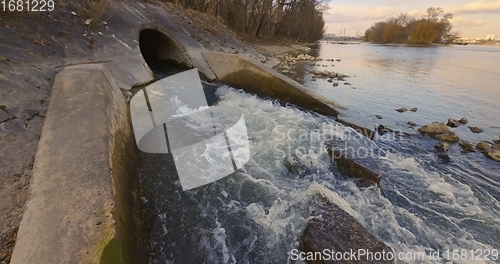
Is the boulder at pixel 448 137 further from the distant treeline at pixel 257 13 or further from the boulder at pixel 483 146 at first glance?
the distant treeline at pixel 257 13

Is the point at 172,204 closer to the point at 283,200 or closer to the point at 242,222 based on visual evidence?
the point at 242,222

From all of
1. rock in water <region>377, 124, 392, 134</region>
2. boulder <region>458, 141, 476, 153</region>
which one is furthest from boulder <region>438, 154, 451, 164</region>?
rock in water <region>377, 124, 392, 134</region>

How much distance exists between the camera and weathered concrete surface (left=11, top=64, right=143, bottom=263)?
6.80 ft

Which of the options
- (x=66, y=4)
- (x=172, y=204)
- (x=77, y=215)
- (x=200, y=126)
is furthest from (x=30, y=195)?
(x=66, y=4)

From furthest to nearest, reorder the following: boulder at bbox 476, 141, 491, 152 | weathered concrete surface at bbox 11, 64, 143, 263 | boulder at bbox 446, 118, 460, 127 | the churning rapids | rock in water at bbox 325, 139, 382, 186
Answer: boulder at bbox 446, 118, 460, 127, boulder at bbox 476, 141, 491, 152, rock in water at bbox 325, 139, 382, 186, the churning rapids, weathered concrete surface at bbox 11, 64, 143, 263

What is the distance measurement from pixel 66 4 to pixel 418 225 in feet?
35.6

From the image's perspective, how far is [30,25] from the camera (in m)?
6.22

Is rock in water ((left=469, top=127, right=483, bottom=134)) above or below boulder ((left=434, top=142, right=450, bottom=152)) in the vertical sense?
above

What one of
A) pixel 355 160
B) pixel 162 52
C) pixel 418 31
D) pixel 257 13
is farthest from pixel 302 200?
pixel 418 31

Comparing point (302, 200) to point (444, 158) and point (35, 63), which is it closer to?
point (444, 158)

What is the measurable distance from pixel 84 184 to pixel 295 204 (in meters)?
2.74

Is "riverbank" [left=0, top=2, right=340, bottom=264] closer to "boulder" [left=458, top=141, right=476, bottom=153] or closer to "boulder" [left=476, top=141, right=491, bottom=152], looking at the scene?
"boulder" [left=458, top=141, right=476, bottom=153]

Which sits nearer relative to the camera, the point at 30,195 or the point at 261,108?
the point at 30,195

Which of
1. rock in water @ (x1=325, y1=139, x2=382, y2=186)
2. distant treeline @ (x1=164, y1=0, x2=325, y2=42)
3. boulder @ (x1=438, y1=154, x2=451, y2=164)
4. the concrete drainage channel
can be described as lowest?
boulder @ (x1=438, y1=154, x2=451, y2=164)
